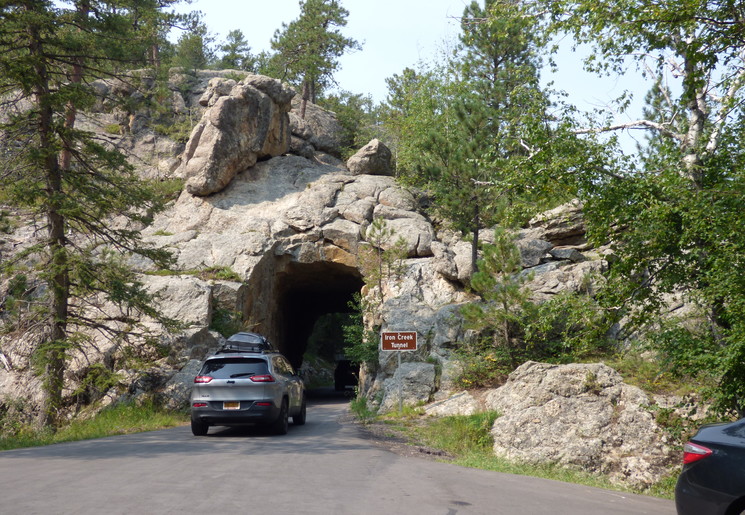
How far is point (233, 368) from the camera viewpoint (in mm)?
13492

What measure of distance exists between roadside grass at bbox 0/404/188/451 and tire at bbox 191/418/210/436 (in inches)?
89.7

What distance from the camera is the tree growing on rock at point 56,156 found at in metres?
15.6

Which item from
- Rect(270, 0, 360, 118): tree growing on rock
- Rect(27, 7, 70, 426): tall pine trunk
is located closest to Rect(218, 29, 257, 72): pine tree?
Rect(270, 0, 360, 118): tree growing on rock

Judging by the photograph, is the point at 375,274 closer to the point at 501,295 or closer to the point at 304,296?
the point at 501,295

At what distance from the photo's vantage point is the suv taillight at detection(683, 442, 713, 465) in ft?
18.9

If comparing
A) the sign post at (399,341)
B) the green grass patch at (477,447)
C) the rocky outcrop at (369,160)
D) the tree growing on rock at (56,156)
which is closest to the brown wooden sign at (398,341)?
the sign post at (399,341)

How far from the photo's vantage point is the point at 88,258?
55.9 ft

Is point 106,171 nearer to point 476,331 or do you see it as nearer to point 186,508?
point 476,331

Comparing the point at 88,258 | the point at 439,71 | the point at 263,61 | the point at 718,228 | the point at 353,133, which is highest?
the point at 263,61

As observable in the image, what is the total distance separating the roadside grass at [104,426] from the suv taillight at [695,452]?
1153cm

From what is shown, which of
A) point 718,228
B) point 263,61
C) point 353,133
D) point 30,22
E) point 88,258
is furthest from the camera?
point 263,61

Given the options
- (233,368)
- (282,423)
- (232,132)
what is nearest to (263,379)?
(233,368)

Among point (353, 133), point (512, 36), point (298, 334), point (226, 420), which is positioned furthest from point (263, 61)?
point (226, 420)

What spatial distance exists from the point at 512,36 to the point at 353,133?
12967 mm
